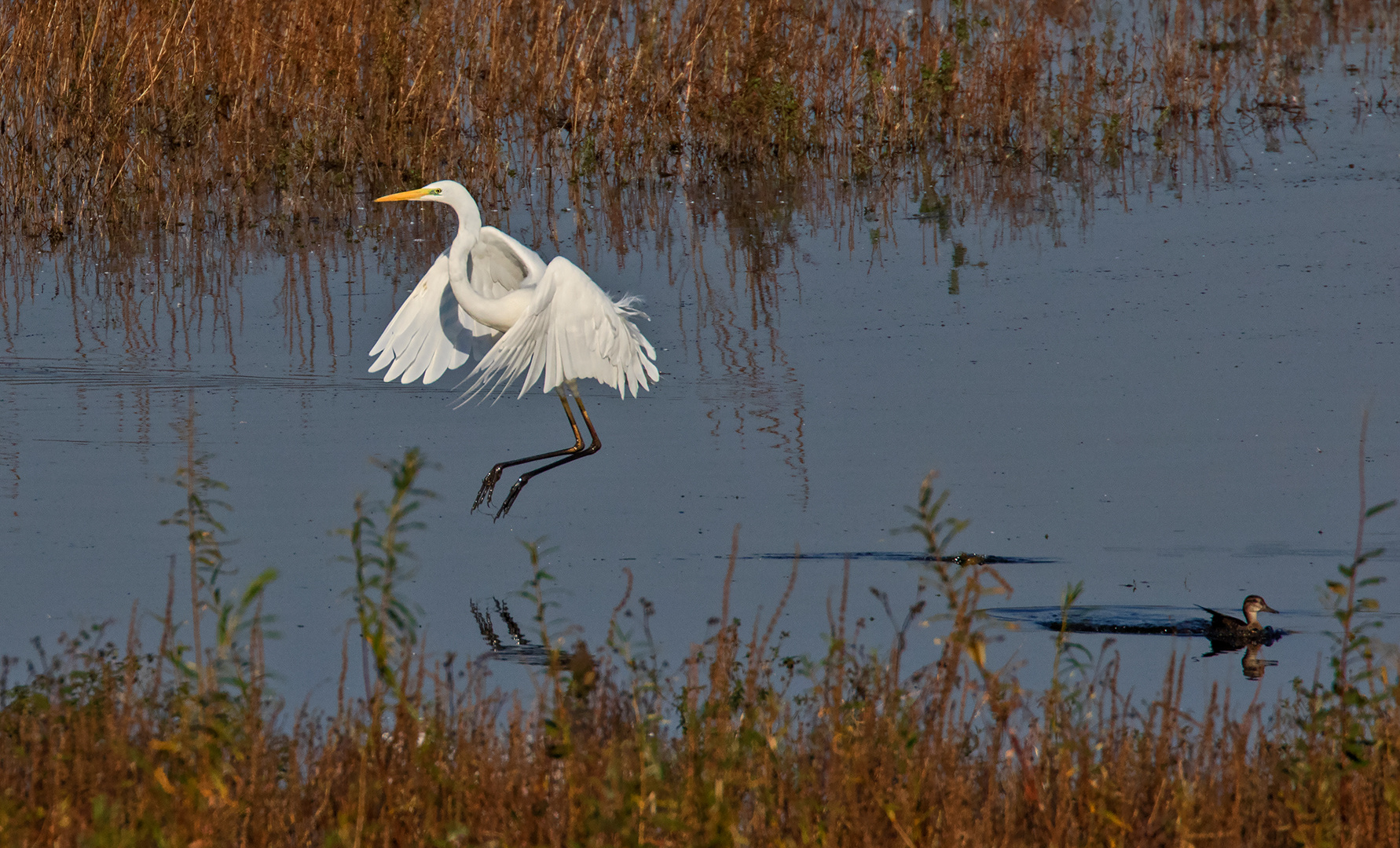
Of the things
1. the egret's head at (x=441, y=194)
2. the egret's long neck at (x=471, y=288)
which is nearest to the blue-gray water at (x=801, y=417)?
the egret's long neck at (x=471, y=288)

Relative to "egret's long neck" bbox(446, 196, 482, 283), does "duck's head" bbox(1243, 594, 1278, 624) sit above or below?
below

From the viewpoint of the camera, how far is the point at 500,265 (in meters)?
8.12

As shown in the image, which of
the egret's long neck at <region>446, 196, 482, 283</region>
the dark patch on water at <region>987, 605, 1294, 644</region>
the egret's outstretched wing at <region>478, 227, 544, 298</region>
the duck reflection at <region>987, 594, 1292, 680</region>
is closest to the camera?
the duck reflection at <region>987, 594, 1292, 680</region>

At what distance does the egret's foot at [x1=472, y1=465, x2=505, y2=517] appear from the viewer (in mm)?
6938

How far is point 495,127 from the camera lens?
1292 cm

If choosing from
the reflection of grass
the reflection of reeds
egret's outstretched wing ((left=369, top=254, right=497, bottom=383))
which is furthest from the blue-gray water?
the reflection of reeds

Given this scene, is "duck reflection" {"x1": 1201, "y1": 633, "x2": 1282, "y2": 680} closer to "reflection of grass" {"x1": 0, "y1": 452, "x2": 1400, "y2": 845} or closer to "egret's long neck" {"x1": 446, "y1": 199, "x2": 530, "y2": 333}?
"reflection of grass" {"x1": 0, "y1": 452, "x2": 1400, "y2": 845}

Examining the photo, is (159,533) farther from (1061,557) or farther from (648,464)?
(1061,557)

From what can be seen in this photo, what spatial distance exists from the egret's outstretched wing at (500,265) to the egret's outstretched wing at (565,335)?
0.26m

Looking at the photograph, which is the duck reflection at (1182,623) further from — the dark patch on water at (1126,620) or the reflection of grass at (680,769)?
the reflection of grass at (680,769)

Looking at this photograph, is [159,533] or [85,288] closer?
[159,533]

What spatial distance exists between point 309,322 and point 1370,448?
18.8 ft

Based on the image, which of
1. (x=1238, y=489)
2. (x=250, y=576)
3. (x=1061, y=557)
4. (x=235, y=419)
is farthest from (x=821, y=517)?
(x=235, y=419)

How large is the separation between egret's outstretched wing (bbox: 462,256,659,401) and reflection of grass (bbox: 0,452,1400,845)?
11.5 ft
